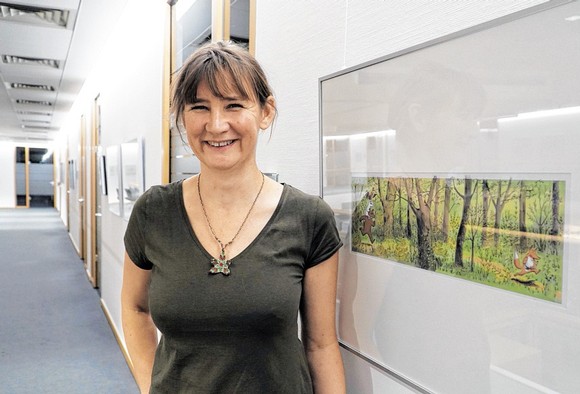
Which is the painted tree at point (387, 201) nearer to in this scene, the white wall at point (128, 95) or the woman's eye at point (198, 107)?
the woman's eye at point (198, 107)

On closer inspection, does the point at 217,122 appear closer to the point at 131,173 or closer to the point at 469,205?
the point at 469,205

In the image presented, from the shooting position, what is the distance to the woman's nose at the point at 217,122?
1.01 m

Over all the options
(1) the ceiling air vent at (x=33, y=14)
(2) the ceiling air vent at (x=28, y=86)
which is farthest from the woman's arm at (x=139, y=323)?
(2) the ceiling air vent at (x=28, y=86)

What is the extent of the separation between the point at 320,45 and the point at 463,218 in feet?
2.11

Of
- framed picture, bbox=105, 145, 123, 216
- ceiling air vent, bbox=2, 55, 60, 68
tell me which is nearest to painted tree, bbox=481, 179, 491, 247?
framed picture, bbox=105, 145, 123, 216

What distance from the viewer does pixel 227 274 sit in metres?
0.99

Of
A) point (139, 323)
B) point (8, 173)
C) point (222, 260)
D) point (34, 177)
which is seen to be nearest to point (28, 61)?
point (139, 323)

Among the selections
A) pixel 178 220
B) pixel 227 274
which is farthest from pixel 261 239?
pixel 178 220

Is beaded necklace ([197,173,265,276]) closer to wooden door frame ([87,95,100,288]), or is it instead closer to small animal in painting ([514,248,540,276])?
small animal in painting ([514,248,540,276])

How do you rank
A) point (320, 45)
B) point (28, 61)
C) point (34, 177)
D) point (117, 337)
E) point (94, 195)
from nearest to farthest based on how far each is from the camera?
point (320, 45)
point (117, 337)
point (28, 61)
point (94, 195)
point (34, 177)

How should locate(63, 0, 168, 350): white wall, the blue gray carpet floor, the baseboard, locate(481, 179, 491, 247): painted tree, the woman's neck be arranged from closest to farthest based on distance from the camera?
locate(481, 179, 491, 247): painted tree → the woman's neck → locate(63, 0, 168, 350): white wall → the blue gray carpet floor → the baseboard

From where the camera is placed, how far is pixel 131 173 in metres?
3.34

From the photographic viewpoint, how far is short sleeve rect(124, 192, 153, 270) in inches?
43.5

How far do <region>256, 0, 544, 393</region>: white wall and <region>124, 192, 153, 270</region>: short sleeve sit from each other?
437 millimetres
